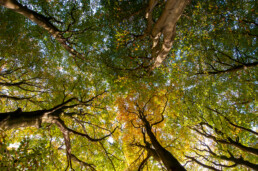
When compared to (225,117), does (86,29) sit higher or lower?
higher

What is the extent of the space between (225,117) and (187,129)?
4.56 m

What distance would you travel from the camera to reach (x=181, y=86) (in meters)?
11.8

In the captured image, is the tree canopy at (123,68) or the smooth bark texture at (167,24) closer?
the smooth bark texture at (167,24)

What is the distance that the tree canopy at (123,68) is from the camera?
304 inches

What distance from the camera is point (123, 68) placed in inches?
374

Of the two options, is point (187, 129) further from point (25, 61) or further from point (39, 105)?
point (25, 61)

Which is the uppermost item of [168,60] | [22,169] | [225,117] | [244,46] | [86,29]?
[86,29]

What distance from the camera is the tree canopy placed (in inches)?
A: 304

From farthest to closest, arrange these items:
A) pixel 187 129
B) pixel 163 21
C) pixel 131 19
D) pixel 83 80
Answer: pixel 187 129, pixel 83 80, pixel 131 19, pixel 163 21

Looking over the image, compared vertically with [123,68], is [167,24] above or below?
below

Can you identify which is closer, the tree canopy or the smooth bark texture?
the smooth bark texture

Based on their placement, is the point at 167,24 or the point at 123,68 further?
the point at 123,68

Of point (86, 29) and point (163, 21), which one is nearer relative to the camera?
point (163, 21)

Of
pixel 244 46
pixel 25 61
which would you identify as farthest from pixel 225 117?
pixel 25 61
